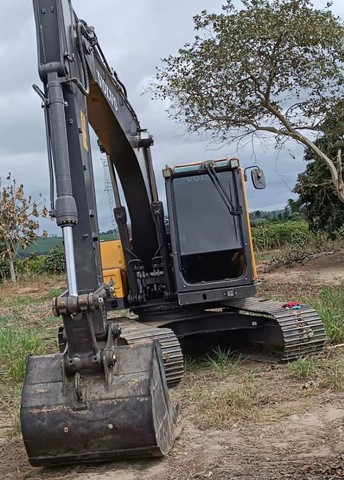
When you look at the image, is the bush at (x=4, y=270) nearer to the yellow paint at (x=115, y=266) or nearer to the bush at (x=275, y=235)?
the bush at (x=275, y=235)

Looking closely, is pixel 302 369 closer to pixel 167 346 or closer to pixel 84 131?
pixel 167 346

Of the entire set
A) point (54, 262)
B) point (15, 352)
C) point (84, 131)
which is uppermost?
point (84, 131)

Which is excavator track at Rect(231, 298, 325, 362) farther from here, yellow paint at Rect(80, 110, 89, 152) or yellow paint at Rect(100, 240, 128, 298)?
yellow paint at Rect(80, 110, 89, 152)

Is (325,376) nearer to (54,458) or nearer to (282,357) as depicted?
(282,357)

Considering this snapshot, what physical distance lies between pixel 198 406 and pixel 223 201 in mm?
2568

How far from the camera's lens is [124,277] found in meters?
7.87

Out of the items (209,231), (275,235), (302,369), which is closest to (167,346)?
(302,369)

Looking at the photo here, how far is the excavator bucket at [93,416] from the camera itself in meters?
4.11

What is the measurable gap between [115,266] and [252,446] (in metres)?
3.85

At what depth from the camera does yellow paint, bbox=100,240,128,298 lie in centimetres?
768

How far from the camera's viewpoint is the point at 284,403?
18.1ft

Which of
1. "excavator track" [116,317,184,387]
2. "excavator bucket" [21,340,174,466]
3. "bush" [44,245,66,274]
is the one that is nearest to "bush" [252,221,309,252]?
"bush" [44,245,66,274]

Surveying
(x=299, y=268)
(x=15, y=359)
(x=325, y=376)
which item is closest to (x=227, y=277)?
(x=325, y=376)

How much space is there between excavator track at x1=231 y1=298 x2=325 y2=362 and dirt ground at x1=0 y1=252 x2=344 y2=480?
0.79 meters
